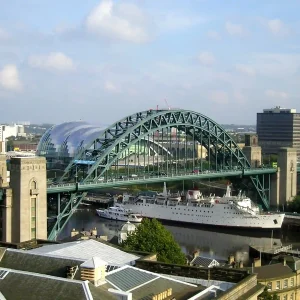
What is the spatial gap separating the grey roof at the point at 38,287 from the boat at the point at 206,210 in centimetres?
6158

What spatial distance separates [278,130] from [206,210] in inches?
4004

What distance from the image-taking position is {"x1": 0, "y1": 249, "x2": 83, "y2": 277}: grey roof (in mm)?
21156

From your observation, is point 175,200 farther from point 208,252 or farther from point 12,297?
point 12,297

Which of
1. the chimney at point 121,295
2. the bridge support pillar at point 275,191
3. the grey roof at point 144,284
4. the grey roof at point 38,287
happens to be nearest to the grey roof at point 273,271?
the grey roof at point 144,284

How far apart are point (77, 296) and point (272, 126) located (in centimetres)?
16609

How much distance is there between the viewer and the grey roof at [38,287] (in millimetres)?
18078

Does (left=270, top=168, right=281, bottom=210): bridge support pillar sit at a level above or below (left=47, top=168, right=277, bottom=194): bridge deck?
below

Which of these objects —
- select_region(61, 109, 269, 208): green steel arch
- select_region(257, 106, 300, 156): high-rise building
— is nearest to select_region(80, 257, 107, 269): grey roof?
select_region(61, 109, 269, 208): green steel arch

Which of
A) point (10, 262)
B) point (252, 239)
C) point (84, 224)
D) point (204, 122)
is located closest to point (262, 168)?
point (204, 122)

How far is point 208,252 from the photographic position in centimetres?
6322

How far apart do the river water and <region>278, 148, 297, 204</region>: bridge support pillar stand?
15.1 m

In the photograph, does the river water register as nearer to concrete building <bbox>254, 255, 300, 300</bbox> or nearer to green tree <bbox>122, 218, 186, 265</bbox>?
concrete building <bbox>254, 255, 300, 300</bbox>

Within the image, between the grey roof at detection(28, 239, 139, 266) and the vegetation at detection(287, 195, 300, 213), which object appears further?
the vegetation at detection(287, 195, 300, 213)

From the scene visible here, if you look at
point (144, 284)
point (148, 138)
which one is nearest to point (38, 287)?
point (144, 284)
